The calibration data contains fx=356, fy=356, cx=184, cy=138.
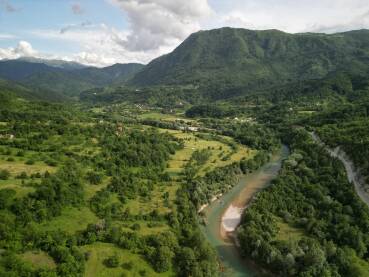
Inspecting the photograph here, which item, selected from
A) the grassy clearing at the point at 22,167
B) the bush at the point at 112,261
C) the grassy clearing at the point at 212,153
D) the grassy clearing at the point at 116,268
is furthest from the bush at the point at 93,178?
the bush at the point at 112,261

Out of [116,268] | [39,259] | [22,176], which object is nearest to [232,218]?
[116,268]

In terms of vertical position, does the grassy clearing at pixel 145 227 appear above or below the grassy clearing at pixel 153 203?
below

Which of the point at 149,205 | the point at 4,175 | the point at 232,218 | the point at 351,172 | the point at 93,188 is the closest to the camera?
the point at 4,175

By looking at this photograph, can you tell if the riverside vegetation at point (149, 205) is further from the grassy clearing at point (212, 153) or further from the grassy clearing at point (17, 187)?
the grassy clearing at point (212, 153)

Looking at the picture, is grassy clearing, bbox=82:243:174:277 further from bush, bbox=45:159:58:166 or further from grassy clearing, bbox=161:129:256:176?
grassy clearing, bbox=161:129:256:176

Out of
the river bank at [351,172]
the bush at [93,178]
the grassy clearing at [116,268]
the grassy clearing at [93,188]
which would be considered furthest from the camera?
Answer: the river bank at [351,172]

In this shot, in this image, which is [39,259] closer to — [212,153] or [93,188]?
[93,188]
